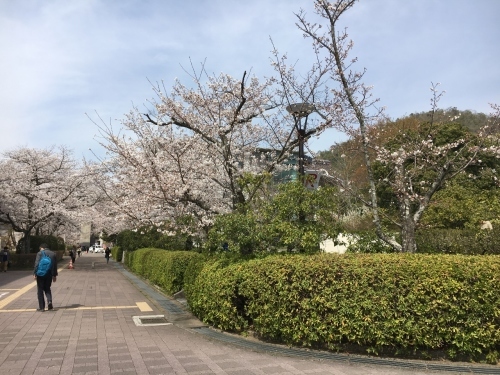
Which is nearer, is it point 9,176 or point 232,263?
point 232,263

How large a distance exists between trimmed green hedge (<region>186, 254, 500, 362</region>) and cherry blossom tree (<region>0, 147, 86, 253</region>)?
2124cm

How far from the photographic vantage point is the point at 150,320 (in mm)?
7824

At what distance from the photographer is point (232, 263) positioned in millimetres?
6965

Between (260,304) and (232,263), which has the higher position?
(232,263)

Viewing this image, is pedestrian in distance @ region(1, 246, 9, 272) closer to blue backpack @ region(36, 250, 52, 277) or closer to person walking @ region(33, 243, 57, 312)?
person walking @ region(33, 243, 57, 312)

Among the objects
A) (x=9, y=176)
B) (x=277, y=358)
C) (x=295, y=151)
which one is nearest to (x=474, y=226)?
(x=295, y=151)

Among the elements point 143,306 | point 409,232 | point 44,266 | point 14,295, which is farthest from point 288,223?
point 14,295

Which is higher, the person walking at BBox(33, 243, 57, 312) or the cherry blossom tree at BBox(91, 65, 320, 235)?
the cherry blossom tree at BBox(91, 65, 320, 235)

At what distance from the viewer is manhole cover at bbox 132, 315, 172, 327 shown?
7.41 m

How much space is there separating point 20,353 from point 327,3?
7.45 meters

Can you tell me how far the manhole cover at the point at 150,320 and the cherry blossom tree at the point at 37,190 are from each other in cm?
1773

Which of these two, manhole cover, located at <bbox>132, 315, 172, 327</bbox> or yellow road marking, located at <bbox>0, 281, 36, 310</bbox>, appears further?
yellow road marking, located at <bbox>0, 281, 36, 310</bbox>

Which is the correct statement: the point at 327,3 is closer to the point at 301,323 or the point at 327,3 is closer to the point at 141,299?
the point at 301,323

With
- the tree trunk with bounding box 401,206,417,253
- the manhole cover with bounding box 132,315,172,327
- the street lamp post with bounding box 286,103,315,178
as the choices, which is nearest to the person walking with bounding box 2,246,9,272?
the manhole cover with bounding box 132,315,172,327
